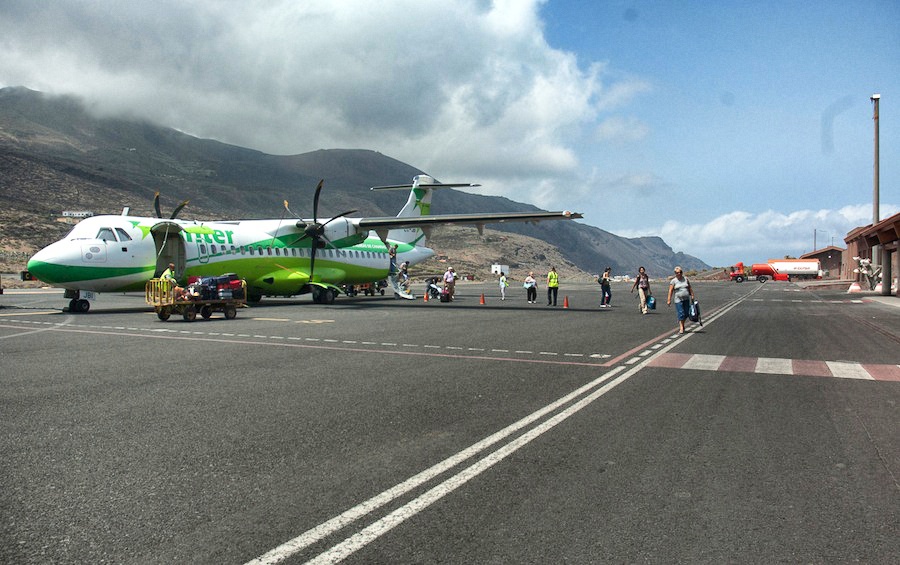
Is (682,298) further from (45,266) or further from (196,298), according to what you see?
(45,266)

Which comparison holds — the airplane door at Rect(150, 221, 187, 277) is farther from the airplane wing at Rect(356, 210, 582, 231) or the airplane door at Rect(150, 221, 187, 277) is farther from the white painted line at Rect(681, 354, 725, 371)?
the white painted line at Rect(681, 354, 725, 371)

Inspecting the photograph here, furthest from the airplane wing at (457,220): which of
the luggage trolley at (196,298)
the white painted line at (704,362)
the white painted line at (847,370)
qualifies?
the white painted line at (847,370)

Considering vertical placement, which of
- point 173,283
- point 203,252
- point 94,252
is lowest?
point 173,283

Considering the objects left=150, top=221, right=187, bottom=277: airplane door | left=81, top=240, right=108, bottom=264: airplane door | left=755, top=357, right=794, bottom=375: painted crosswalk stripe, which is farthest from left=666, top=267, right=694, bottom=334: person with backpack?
left=81, top=240, right=108, bottom=264: airplane door

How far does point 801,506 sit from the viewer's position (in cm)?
418

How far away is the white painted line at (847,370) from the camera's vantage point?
9.66 metres

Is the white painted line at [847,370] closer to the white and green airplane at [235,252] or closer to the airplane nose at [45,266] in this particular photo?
the white and green airplane at [235,252]

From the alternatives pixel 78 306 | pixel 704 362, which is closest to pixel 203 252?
pixel 78 306

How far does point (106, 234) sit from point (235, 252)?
5.20m

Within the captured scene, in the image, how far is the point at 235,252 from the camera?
25531 mm

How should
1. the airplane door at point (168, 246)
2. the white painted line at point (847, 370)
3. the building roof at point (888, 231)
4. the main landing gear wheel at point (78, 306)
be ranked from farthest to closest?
the building roof at point (888, 231) → the airplane door at point (168, 246) → the main landing gear wheel at point (78, 306) → the white painted line at point (847, 370)

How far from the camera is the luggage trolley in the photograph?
18.5 meters

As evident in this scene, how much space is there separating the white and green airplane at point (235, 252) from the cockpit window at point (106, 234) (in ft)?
0.10

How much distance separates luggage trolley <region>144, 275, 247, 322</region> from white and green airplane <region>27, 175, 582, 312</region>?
6.70ft
